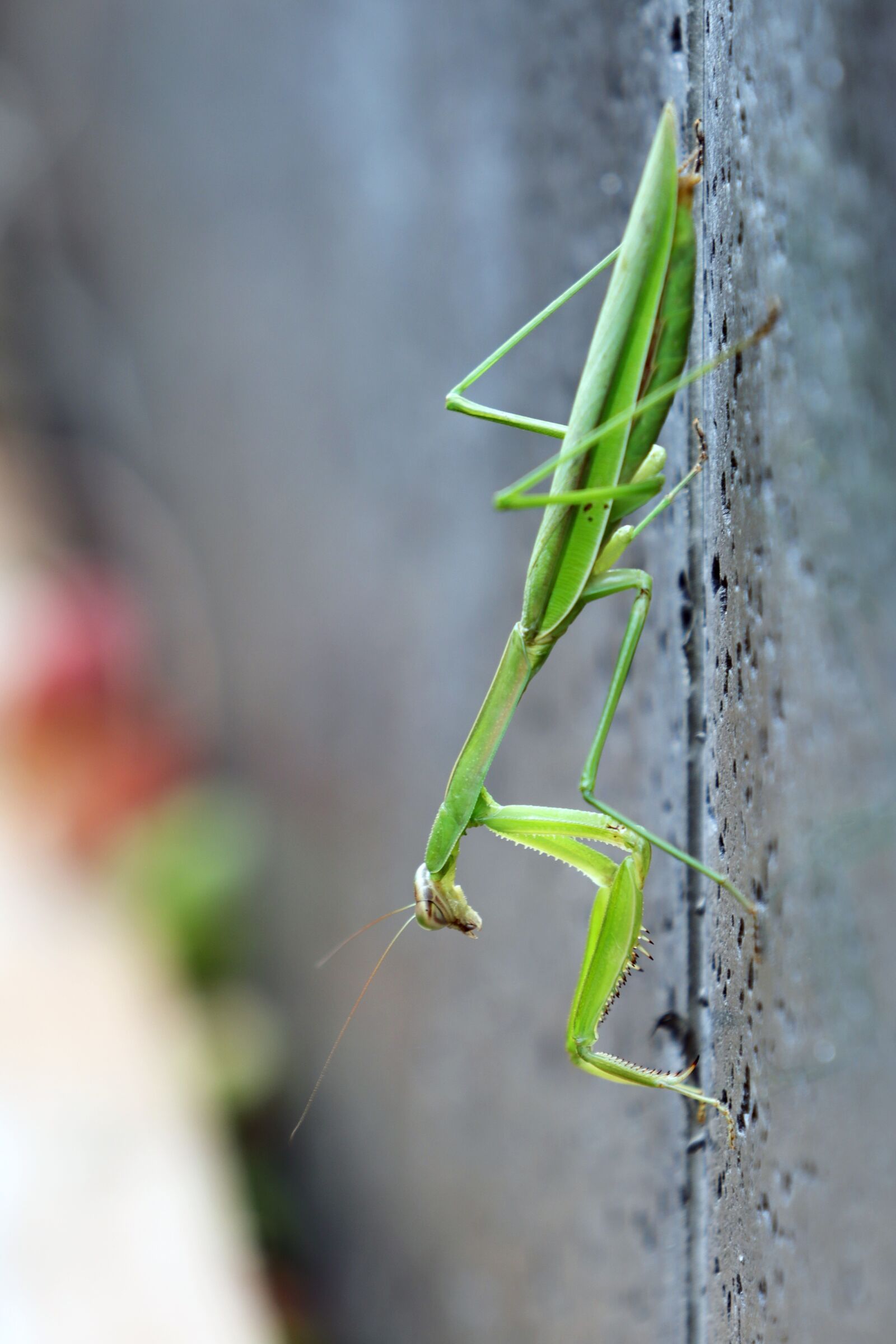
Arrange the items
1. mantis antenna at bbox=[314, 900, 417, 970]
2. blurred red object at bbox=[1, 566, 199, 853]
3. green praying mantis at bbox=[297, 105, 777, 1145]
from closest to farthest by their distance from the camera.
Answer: green praying mantis at bbox=[297, 105, 777, 1145] < mantis antenna at bbox=[314, 900, 417, 970] < blurred red object at bbox=[1, 566, 199, 853]

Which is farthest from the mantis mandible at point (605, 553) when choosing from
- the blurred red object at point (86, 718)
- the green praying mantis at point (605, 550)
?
the blurred red object at point (86, 718)

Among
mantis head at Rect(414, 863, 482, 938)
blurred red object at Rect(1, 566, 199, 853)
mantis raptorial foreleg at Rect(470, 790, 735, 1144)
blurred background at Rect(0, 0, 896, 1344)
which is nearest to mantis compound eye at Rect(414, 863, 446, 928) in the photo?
mantis head at Rect(414, 863, 482, 938)

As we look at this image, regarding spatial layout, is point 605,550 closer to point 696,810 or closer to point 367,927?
point 696,810

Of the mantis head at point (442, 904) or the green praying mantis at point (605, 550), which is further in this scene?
the mantis head at point (442, 904)

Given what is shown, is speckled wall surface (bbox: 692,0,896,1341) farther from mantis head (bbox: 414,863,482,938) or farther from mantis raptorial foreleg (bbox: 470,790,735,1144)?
mantis head (bbox: 414,863,482,938)

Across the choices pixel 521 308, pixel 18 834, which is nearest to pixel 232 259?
pixel 521 308

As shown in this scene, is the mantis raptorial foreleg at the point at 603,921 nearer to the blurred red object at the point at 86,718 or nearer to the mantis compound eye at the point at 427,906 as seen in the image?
the mantis compound eye at the point at 427,906

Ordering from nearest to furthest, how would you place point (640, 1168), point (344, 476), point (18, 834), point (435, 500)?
point (640, 1168), point (435, 500), point (344, 476), point (18, 834)

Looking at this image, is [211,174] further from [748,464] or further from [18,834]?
[748,464]
